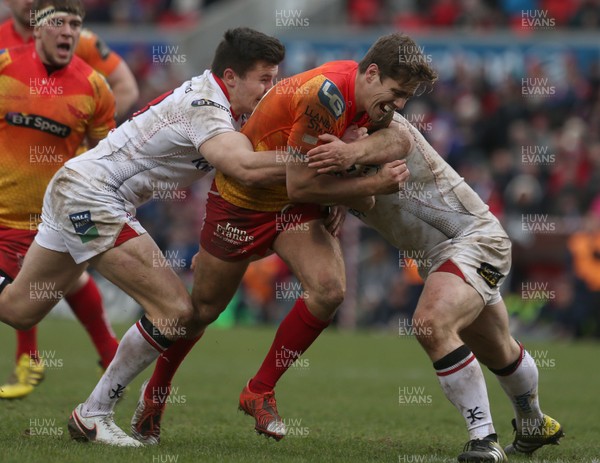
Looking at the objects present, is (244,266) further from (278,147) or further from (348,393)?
(348,393)

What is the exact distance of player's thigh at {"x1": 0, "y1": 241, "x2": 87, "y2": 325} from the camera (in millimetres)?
6832

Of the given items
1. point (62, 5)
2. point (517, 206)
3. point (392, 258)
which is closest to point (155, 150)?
point (62, 5)

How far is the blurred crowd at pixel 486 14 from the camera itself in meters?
20.0

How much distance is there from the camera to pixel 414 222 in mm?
6754

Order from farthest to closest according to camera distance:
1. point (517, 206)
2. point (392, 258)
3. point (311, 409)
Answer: point (392, 258), point (517, 206), point (311, 409)

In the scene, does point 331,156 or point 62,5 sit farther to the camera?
point 62,5

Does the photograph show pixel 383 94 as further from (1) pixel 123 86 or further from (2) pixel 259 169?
(1) pixel 123 86

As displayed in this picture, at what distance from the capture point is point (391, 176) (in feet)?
20.5

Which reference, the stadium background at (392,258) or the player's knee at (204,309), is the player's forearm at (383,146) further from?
the player's knee at (204,309)

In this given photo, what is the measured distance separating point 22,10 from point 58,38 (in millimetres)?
995

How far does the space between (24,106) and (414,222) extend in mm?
2967

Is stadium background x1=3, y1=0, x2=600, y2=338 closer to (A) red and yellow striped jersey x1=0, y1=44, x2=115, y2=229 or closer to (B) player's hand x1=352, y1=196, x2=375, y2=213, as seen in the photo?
(A) red and yellow striped jersey x1=0, y1=44, x2=115, y2=229

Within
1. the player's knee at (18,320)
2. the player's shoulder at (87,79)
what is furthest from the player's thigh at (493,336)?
the player's shoulder at (87,79)

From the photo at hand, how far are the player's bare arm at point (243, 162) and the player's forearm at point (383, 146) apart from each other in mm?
466
